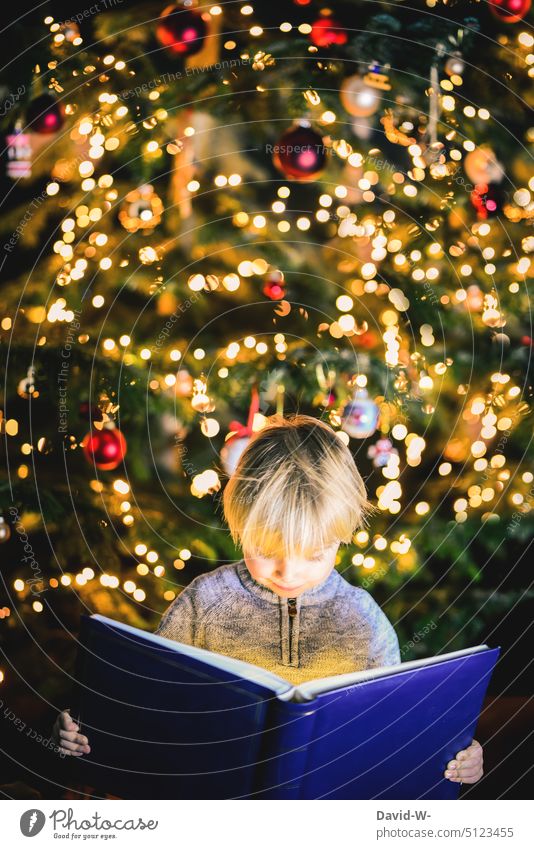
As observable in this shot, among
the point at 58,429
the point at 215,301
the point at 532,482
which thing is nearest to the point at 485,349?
the point at 532,482

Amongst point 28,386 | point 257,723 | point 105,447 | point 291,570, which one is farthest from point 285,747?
point 28,386

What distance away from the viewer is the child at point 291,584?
3.12 ft

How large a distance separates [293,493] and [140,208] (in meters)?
0.55

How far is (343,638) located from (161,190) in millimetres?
733

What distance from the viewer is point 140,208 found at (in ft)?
4.07

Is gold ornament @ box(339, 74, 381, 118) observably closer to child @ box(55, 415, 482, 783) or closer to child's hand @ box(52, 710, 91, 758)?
child @ box(55, 415, 482, 783)

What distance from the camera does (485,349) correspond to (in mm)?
1401

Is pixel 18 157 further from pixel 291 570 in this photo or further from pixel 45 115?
pixel 291 570

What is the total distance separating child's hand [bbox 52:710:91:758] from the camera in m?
0.90

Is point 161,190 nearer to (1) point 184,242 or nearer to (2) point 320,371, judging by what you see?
(1) point 184,242

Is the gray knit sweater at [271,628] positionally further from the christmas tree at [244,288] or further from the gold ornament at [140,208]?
the gold ornament at [140,208]

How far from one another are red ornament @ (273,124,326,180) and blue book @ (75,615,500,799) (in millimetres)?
670

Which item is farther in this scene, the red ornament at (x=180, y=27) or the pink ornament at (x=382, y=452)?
the pink ornament at (x=382, y=452)

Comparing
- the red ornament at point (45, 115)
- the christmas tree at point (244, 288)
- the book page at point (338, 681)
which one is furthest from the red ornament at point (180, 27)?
the book page at point (338, 681)
